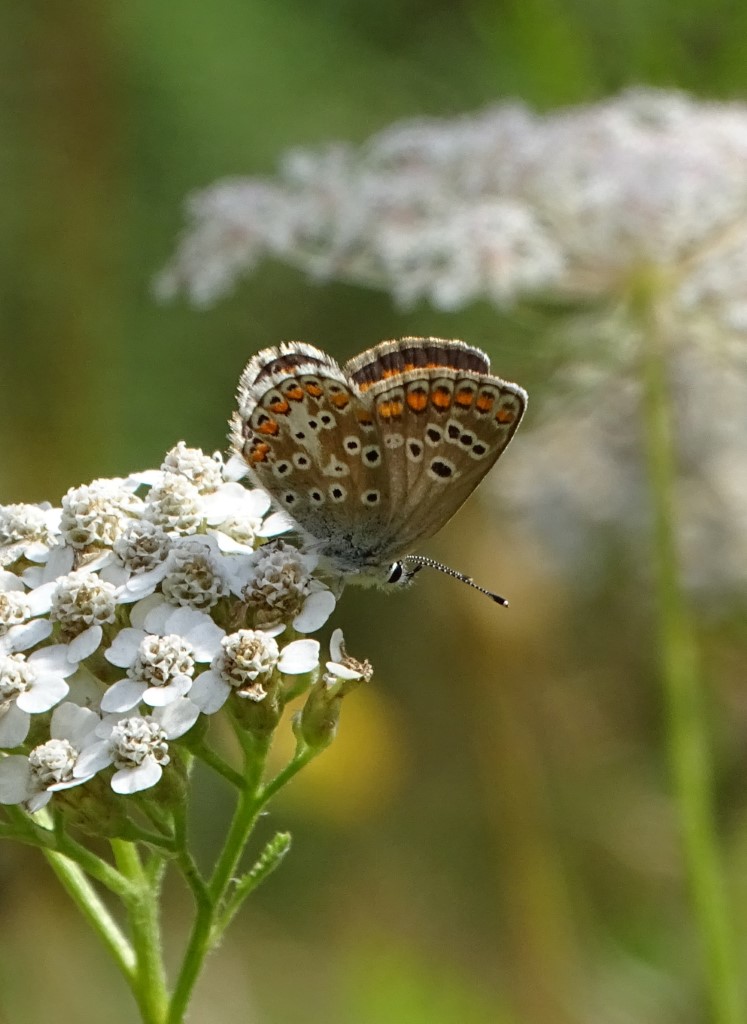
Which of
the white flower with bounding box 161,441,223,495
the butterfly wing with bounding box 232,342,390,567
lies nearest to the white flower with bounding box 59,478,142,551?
the white flower with bounding box 161,441,223,495

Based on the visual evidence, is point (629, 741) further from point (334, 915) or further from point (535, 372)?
point (535, 372)

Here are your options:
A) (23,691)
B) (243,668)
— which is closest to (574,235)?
(243,668)

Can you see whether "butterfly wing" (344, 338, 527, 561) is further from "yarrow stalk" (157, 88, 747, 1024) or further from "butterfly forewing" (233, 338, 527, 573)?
"yarrow stalk" (157, 88, 747, 1024)

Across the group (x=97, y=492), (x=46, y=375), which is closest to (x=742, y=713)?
(x=46, y=375)

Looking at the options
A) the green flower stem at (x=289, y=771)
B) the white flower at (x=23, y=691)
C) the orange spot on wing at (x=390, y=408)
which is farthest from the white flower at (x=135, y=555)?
the orange spot on wing at (x=390, y=408)

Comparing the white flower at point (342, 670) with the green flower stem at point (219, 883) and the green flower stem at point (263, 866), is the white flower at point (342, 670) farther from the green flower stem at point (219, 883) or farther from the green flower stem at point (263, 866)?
the green flower stem at point (263, 866)
